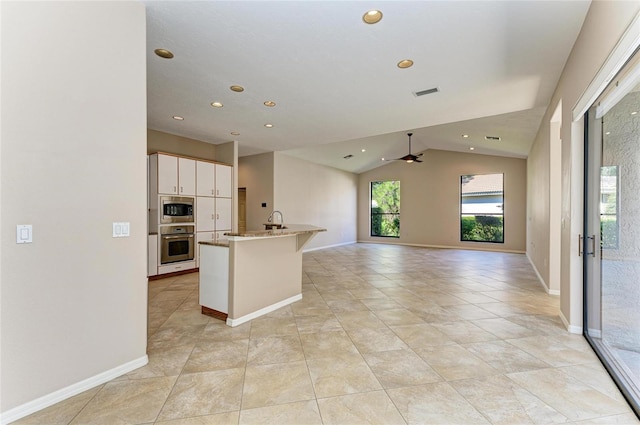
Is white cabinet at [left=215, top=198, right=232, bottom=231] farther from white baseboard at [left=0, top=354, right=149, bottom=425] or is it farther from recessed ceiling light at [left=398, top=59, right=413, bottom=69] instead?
recessed ceiling light at [left=398, top=59, right=413, bottom=69]

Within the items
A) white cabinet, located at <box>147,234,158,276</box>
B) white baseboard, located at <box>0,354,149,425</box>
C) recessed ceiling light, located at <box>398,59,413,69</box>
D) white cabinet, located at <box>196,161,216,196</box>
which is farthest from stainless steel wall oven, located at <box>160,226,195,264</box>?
recessed ceiling light, located at <box>398,59,413,69</box>

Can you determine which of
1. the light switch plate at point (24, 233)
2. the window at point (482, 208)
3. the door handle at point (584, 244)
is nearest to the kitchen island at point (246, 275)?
the light switch plate at point (24, 233)

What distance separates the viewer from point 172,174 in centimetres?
529

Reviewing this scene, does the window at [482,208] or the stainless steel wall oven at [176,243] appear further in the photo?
the window at [482,208]

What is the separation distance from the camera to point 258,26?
7.93 feet

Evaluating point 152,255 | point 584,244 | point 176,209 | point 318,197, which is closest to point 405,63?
point 584,244

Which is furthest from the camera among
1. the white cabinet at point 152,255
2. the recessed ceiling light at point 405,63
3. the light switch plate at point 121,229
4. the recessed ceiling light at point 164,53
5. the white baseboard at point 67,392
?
the white cabinet at point 152,255

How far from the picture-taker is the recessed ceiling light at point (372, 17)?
2238 millimetres

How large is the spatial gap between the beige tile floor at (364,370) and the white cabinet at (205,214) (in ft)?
6.76

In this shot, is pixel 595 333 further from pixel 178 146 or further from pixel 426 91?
pixel 178 146

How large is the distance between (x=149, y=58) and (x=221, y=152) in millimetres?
3710

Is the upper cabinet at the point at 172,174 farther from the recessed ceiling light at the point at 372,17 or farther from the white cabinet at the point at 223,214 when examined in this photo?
the recessed ceiling light at the point at 372,17

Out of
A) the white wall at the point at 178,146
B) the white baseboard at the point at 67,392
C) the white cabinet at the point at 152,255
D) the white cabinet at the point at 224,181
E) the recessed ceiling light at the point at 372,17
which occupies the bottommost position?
the white baseboard at the point at 67,392

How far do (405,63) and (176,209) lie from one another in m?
4.51
